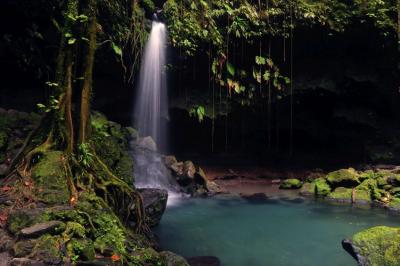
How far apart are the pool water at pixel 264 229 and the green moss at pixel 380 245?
98 cm

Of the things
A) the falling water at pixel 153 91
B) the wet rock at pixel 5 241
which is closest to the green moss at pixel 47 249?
the wet rock at pixel 5 241

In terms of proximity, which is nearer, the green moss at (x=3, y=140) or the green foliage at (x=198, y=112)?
the green moss at (x=3, y=140)

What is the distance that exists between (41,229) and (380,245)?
6.64m

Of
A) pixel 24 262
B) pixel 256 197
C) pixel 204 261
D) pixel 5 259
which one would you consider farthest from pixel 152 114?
pixel 24 262

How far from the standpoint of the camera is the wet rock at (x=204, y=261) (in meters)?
8.58

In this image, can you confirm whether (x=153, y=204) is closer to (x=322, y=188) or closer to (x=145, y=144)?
(x=145, y=144)

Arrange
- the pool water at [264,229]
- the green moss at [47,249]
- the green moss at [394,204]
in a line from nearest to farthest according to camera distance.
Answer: the green moss at [47,249] < the pool water at [264,229] < the green moss at [394,204]

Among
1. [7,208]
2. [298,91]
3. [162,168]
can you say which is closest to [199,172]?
[162,168]

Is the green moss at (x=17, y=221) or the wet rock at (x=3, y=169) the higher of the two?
the wet rock at (x=3, y=169)

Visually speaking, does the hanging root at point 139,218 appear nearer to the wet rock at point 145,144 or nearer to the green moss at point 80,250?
the green moss at point 80,250

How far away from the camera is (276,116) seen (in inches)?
821

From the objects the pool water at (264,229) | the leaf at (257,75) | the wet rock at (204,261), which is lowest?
the pool water at (264,229)

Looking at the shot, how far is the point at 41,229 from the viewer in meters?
6.20

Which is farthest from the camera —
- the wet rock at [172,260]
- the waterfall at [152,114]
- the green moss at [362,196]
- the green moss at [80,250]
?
the waterfall at [152,114]
